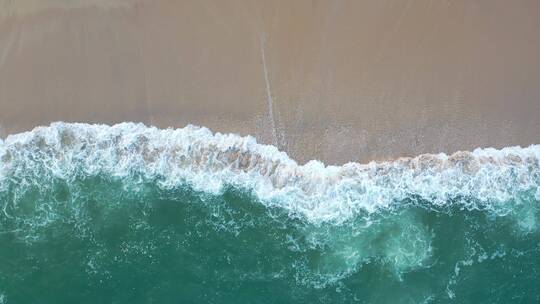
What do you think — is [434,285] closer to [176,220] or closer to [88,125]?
[176,220]

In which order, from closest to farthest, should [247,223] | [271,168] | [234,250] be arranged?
[234,250] < [247,223] < [271,168]

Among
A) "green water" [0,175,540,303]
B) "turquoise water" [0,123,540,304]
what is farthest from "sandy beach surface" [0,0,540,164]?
"green water" [0,175,540,303]

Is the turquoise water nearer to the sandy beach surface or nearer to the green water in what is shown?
the green water

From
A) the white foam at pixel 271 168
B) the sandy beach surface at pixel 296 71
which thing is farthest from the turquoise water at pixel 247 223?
the sandy beach surface at pixel 296 71

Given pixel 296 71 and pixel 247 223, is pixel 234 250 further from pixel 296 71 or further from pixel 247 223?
pixel 296 71

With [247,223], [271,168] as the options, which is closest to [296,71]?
[271,168]

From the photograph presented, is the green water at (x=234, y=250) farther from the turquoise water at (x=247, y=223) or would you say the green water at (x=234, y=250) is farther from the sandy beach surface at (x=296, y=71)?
the sandy beach surface at (x=296, y=71)

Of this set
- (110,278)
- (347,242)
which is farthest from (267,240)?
(110,278)
